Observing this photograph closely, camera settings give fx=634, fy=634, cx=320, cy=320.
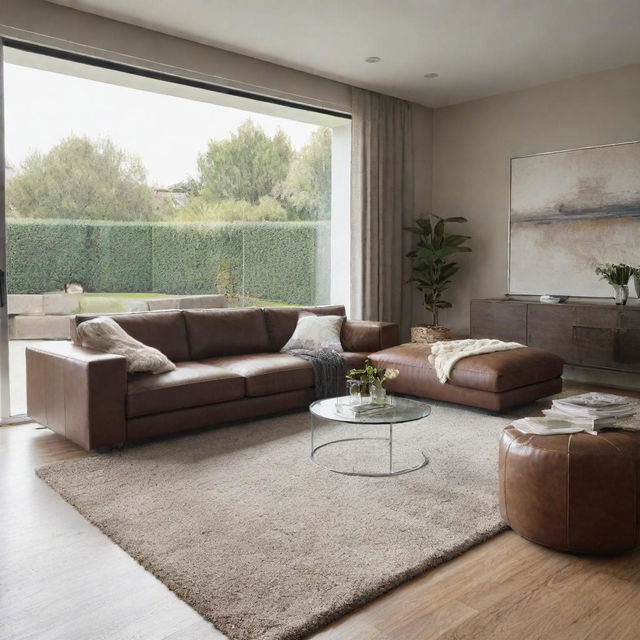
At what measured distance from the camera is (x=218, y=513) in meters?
2.62

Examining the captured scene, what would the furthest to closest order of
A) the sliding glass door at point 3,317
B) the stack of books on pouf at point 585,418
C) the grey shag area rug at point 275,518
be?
the sliding glass door at point 3,317, the stack of books on pouf at point 585,418, the grey shag area rug at point 275,518

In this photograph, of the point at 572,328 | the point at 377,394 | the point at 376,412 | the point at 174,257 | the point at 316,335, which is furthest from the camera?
the point at 572,328

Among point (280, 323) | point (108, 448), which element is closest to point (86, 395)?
point (108, 448)

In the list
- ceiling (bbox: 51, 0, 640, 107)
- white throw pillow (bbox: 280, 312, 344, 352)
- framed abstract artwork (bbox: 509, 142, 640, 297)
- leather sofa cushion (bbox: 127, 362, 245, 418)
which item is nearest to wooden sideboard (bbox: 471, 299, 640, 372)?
framed abstract artwork (bbox: 509, 142, 640, 297)

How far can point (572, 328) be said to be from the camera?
17.4 ft

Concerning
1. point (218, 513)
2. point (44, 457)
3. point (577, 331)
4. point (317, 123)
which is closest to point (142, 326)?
point (44, 457)

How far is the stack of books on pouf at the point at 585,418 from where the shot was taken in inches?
95.5

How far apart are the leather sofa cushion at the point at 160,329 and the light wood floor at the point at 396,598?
72.8 inches

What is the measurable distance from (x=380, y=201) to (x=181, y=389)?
336cm

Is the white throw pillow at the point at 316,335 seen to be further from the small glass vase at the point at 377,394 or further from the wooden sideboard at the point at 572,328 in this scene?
the wooden sideboard at the point at 572,328

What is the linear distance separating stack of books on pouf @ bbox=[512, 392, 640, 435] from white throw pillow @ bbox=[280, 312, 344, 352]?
2.29 metres

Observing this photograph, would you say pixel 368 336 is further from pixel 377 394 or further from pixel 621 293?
pixel 621 293

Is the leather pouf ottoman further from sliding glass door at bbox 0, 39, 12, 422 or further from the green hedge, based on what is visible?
the green hedge

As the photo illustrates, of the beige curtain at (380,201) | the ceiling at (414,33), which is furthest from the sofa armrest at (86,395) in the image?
the beige curtain at (380,201)
